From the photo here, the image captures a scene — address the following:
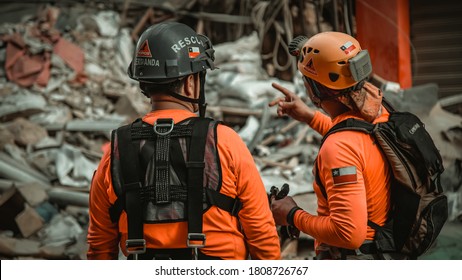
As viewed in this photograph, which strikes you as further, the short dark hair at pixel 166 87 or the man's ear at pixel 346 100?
the man's ear at pixel 346 100

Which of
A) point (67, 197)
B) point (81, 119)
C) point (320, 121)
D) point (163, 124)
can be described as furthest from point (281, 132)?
point (163, 124)

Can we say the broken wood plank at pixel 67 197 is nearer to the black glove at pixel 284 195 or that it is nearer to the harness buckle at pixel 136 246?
the black glove at pixel 284 195

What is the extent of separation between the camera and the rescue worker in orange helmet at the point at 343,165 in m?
2.81

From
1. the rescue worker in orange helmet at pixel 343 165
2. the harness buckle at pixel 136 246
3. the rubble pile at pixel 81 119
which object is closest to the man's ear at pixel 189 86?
the rescue worker in orange helmet at pixel 343 165

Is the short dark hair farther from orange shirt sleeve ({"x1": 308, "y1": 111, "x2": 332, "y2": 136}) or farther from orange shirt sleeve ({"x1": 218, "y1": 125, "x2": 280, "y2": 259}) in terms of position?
orange shirt sleeve ({"x1": 308, "y1": 111, "x2": 332, "y2": 136})

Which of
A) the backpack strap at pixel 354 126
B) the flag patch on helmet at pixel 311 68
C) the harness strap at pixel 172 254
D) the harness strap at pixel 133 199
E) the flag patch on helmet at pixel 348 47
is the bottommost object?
the harness strap at pixel 172 254

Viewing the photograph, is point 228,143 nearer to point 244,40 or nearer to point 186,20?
point 244,40

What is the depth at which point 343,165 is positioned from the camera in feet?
9.19

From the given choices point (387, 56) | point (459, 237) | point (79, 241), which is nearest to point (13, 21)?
point (79, 241)

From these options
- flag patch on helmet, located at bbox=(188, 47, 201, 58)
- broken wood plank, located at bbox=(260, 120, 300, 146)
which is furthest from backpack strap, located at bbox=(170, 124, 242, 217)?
broken wood plank, located at bbox=(260, 120, 300, 146)

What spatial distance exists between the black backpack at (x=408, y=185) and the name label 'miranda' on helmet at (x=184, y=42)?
2.23ft

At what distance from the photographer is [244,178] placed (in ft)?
9.01

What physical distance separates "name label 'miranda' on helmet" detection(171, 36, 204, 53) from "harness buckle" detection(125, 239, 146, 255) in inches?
30.7
